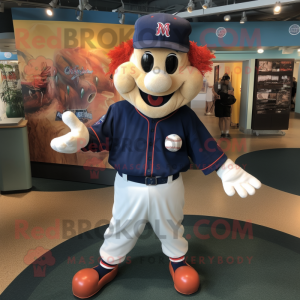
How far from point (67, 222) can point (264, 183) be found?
8.50 ft

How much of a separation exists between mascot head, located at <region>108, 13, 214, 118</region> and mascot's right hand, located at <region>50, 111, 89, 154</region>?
0.31m

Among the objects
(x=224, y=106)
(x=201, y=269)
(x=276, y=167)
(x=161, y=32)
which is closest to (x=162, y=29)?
(x=161, y=32)

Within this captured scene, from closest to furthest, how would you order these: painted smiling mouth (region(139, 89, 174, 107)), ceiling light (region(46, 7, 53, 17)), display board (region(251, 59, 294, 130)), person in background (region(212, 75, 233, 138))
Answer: painted smiling mouth (region(139, 89, 174, 107)) → ceiling light (region(46, 7, 53, 17)) → person in background (region(212, 75, 233, 138)) → display board (region(251, 59, 294, 130))

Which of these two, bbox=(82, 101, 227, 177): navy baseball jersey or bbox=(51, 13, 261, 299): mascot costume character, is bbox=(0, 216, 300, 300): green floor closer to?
bbox=(51, 13, 261, 299): mascot costume character

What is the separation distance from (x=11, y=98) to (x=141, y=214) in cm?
327

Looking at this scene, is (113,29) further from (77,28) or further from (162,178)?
(162,178)

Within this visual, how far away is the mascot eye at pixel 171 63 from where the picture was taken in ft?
5.43

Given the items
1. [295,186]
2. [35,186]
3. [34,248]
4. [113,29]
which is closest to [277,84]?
[295,186]

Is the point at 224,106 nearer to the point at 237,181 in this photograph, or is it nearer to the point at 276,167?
the point at 276,167

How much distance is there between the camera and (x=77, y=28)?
3.50 metres

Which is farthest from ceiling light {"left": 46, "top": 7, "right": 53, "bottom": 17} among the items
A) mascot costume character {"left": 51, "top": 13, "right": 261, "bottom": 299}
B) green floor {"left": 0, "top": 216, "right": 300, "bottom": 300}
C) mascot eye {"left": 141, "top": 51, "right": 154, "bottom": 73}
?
green floor {"left": 0, "top": 216, "right": 300, "bottom": 300}

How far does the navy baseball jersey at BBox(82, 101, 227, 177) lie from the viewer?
176 centimetres

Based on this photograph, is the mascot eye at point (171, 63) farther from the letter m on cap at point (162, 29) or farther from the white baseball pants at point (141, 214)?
the white baseball pants at point (141, 214)

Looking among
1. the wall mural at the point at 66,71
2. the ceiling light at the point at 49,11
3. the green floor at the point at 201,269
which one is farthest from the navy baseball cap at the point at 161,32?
the ceiling light at the point at 49,11
